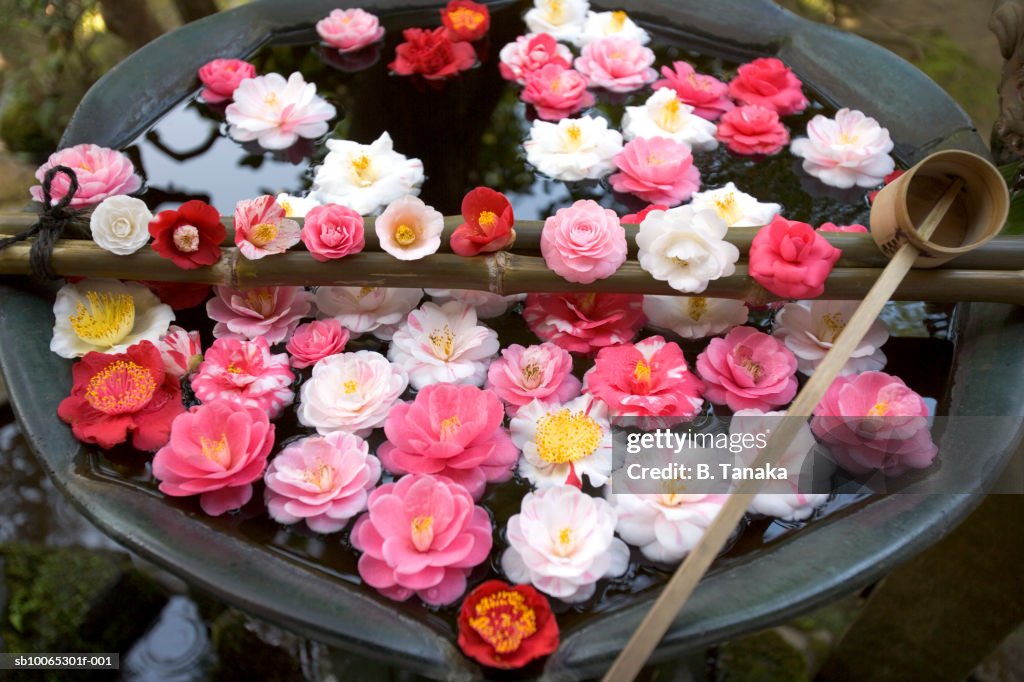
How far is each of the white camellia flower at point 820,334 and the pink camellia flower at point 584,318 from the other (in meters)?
0.27

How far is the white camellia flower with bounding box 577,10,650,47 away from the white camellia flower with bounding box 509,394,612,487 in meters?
1.29

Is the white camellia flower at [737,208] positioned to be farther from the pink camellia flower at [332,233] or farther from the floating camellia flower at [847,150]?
the pink camellia flower at [332,233]

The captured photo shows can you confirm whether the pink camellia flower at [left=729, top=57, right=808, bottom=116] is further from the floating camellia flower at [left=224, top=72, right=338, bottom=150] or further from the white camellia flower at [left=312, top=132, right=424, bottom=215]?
the floating camellia flower at [left=224, top=72, right=338, bottom=150]

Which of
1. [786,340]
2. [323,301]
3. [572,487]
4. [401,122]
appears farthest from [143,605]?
[786,340]

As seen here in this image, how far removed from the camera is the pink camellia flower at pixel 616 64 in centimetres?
205

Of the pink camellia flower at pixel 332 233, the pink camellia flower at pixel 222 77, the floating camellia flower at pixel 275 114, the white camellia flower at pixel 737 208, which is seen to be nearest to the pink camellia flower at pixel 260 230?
the pink camellia flower at pixel 332 233

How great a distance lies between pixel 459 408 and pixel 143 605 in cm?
168

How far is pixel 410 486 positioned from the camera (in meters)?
1.17

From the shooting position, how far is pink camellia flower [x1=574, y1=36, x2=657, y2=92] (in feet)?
6.73

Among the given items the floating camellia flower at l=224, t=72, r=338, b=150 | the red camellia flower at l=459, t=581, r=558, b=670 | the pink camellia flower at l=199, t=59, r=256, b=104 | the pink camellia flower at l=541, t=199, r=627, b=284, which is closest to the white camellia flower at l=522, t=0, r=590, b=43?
the floating camellia flower at l=224, t=72, r=338, b=150

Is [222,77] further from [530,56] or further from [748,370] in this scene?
[748,370]

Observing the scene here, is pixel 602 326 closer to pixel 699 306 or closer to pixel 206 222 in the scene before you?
pixel 699 306

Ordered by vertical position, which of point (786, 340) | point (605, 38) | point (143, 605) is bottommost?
point (143, 605)

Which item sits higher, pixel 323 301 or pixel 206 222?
pixel 206 222
